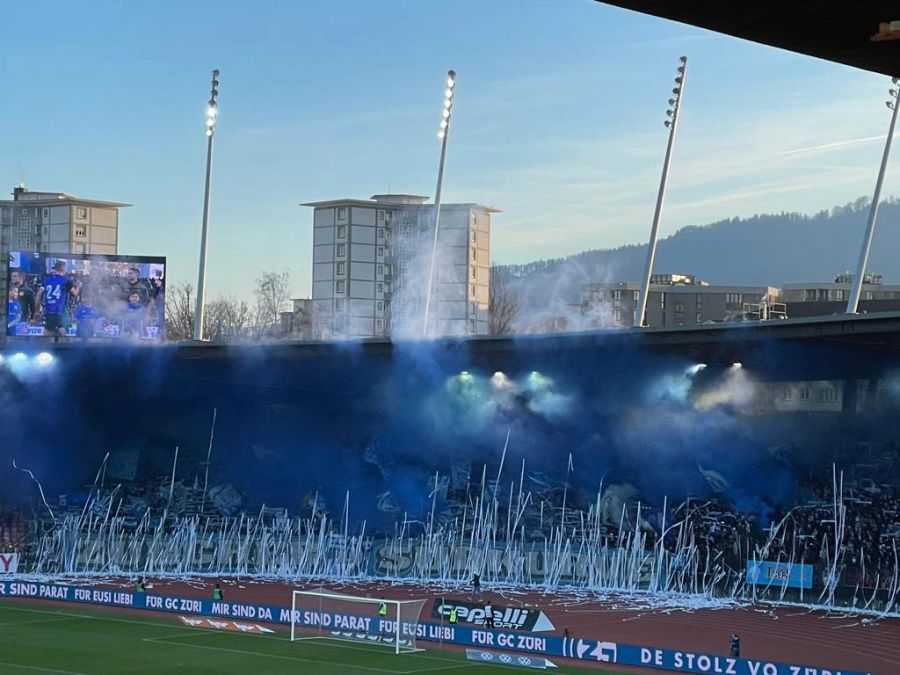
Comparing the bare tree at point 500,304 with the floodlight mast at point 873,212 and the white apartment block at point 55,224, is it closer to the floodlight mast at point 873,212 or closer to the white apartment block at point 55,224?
the white apartment block at point 55,224

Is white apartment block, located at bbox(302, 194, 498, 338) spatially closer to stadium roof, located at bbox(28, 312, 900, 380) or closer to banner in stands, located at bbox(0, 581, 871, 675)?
stadium roof, located at bbox(28, 312, 900, 380)

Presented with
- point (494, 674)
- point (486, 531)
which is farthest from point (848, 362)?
point (494, 674)

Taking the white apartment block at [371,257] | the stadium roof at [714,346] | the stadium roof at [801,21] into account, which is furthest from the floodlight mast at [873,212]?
the white apartment block at [371,257]

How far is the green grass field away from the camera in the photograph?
31.0 m

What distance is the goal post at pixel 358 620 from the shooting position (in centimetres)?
3438

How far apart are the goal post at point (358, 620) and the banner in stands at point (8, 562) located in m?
15.0

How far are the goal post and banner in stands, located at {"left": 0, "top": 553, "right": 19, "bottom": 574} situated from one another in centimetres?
1497

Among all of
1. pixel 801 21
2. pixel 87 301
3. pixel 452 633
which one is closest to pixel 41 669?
pixel 452 633

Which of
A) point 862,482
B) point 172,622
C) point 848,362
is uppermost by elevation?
point 848,362

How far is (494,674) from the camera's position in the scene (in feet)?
100

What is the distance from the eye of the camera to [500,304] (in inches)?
4665

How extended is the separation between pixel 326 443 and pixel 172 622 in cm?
1713

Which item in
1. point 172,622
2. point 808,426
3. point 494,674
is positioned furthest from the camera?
point 808,426

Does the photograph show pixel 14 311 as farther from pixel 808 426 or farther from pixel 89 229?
pixel 89 229
